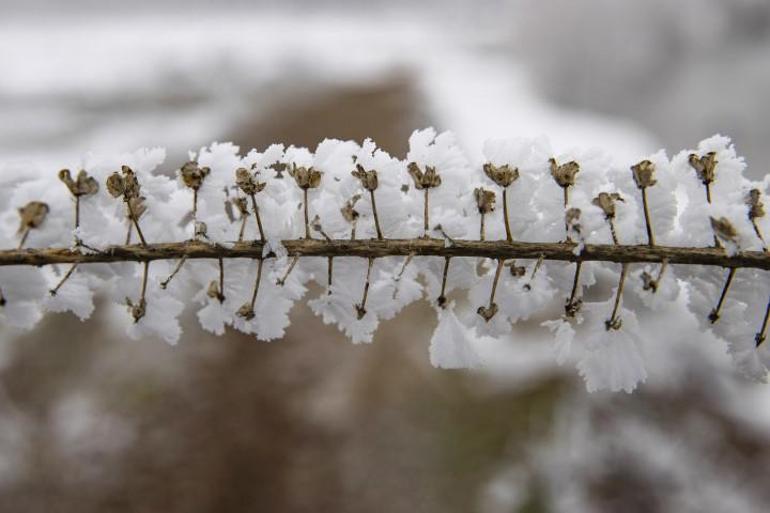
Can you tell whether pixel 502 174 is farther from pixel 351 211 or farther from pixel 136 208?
pixel 136 208

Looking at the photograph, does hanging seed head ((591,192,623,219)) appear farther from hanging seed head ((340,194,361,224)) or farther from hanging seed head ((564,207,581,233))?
hanging seed head ((340,194,361,224))

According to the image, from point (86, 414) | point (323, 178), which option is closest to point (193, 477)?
point (86, 414)

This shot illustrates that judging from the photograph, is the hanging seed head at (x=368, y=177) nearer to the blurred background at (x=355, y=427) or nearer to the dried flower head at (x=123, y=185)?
the dried flower head at (x=123, y=185)

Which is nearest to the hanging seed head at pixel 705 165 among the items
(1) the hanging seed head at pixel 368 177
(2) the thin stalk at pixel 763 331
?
(2) the thin stalk at pixel 763 331

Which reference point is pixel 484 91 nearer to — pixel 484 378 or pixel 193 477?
pixel 484 378

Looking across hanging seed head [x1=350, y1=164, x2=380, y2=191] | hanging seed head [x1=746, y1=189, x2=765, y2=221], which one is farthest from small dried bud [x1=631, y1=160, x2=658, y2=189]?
hanging seed head [x1=350, y1=164, x2=380, y2=191]

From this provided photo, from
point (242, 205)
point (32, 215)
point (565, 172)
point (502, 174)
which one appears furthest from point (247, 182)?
point (565, 172)
